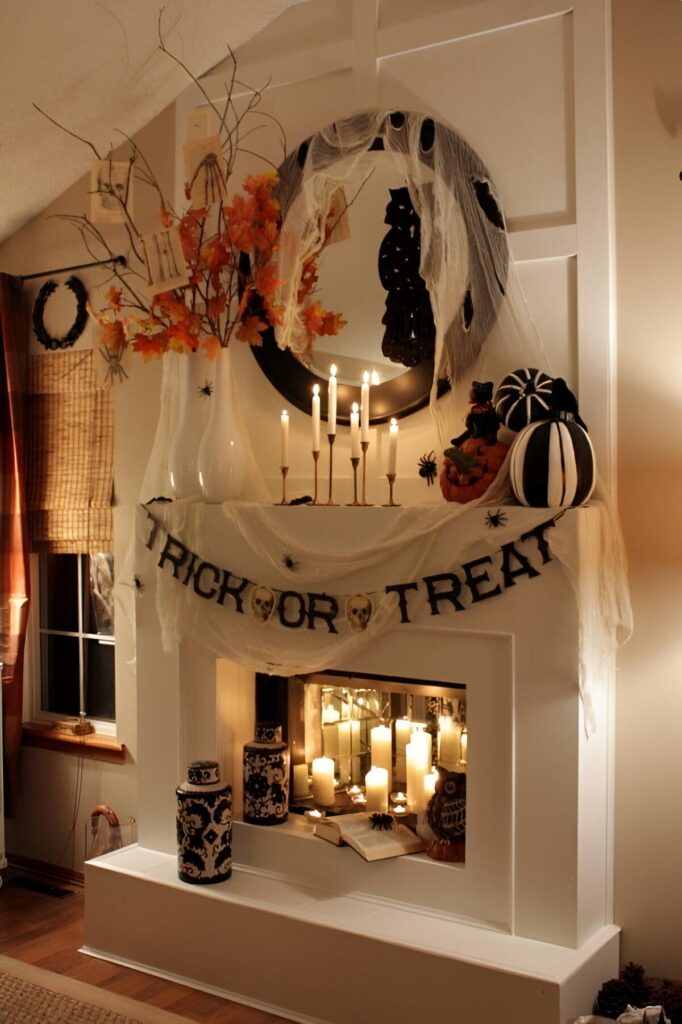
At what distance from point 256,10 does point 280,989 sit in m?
2.76

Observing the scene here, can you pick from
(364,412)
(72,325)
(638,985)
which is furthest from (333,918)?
(72,325)

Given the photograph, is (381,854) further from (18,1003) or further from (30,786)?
(30,786)

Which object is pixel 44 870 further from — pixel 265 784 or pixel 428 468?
pixel 428 468

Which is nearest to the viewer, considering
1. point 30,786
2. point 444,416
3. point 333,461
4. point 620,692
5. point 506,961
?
point 506,961

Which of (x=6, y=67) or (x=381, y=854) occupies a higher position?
A: (x=6, y=67)

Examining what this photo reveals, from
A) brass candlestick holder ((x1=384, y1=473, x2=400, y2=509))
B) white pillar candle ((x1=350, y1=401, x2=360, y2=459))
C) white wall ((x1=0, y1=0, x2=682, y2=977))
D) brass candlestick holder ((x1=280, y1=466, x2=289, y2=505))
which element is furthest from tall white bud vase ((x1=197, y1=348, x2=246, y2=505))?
white wall ((x1=0, y1=0, x2=682, y2=977))

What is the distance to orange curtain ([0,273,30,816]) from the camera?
3.81 m

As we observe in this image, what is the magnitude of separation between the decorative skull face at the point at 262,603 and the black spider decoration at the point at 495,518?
0.68 meters

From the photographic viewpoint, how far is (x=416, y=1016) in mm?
2523

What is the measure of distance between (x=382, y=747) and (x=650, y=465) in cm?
109

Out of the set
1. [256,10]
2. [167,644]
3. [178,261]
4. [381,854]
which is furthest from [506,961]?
[256,10]

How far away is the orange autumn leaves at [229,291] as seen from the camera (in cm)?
296

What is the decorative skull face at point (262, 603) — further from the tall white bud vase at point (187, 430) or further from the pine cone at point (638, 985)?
the pine cone at point (638, 985)

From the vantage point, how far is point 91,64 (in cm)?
317
